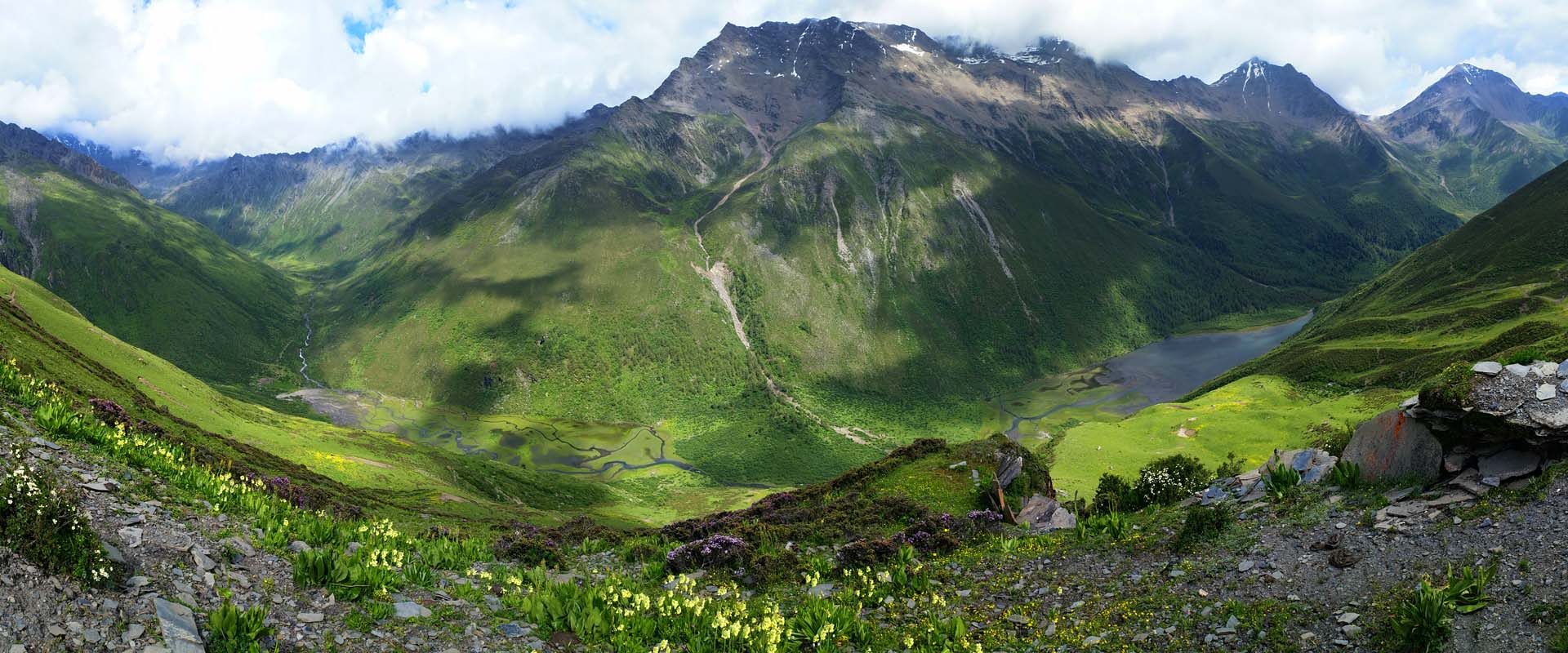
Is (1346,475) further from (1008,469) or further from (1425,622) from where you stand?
(1008,469)

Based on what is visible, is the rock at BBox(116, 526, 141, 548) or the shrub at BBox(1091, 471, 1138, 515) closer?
the rock at BBox(116, 526, 141, 548)

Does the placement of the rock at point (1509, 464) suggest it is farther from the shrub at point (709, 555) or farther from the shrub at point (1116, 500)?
the shrub at point (709, 555)

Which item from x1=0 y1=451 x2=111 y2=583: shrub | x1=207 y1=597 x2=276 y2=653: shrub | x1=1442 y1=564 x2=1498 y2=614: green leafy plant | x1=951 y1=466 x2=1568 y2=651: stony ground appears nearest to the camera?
x1=0 y1=451 x2=111 y2=583: shrub

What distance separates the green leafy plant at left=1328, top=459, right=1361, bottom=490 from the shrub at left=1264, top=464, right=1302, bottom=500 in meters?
0.91

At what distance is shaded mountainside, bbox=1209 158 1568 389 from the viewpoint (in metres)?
119

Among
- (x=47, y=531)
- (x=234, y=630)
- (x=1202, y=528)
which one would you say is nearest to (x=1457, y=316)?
(x=1202, y=528)

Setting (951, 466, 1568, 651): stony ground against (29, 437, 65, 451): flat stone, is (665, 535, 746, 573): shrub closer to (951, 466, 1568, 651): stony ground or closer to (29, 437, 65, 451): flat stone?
(951, 466, 1568, 651): stony ground

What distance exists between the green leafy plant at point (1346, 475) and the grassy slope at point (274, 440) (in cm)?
5157

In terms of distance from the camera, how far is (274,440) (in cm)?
7150

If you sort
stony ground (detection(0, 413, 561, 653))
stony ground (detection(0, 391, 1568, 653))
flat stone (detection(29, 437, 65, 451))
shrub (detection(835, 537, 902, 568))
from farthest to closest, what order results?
shrub (detection(835, 537, 902, 568)), flat stone (detection(29, 437, 65, 451)), stony ground (detection(0, 391, 1568, 653)), stony ground (detection(0, 413, 561, 653))

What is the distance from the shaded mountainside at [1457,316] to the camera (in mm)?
118562

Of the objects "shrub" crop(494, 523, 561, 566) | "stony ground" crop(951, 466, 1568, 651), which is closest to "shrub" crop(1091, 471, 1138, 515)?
"stony ground" crop(951, 466, 1568, 651)

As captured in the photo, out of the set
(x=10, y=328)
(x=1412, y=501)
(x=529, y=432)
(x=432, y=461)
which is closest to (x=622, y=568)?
(x=1412, y=501)

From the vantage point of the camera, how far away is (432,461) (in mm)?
92688
